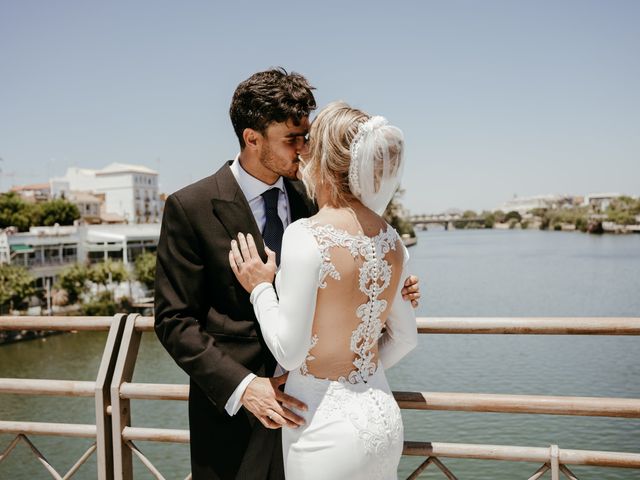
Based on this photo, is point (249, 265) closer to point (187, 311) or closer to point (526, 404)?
point (187, 311)

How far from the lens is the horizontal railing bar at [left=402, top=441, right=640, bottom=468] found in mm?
2211

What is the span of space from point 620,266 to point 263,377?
55.2 m

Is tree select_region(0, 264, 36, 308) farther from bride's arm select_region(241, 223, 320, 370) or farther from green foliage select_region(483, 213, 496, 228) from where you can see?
green foliage select_region(483, 213, 496, 228)

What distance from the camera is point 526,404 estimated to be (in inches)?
88.8

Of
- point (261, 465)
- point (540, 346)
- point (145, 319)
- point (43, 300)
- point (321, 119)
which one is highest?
point (321, 119)

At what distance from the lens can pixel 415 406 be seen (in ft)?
7.60

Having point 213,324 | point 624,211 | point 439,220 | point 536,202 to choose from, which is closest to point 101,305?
point 213,324

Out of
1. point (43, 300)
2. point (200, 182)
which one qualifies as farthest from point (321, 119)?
point (43, 300)

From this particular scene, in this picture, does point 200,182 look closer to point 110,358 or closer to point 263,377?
point 263,377

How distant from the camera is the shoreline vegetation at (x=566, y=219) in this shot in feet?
346

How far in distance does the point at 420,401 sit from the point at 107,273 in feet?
141

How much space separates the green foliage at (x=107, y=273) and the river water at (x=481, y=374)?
3932 millimetres

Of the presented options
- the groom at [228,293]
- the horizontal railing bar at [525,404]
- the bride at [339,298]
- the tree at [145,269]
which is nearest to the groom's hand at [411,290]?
the groom at [228,293]

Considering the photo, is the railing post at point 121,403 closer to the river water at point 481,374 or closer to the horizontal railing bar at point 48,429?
the horizontal railing bar at point 48,429
